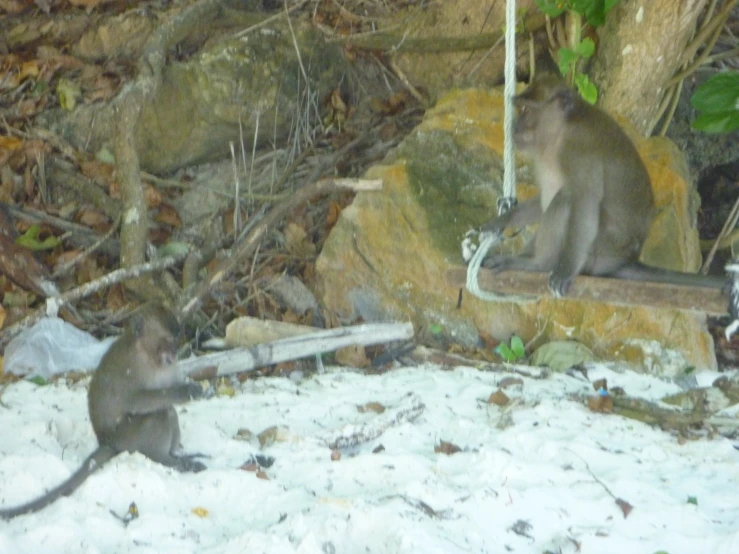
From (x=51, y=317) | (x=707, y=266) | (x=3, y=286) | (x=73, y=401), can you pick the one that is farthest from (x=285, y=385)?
(x=707, y=266)

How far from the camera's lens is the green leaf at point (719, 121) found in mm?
5055

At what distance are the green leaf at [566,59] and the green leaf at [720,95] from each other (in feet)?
3.14

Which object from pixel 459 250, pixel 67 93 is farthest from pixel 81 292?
pixel 459 250

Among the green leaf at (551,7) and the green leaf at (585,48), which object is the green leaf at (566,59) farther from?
the green leaf at (551,7)

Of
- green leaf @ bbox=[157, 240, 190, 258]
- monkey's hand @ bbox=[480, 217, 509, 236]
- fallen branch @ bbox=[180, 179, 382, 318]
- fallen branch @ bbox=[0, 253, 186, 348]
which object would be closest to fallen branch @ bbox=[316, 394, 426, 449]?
monkey's hand @ bbox=[480, 217, 509, 236]

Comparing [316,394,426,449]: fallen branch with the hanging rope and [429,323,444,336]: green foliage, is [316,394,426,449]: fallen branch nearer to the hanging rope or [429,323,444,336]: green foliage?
the hanging rope

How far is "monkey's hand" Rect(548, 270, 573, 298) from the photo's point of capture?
3.71m

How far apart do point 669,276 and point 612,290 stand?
0.36 m

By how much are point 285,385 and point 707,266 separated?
381 cm

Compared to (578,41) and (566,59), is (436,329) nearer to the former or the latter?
(566,59)

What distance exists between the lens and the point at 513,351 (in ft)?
18.8

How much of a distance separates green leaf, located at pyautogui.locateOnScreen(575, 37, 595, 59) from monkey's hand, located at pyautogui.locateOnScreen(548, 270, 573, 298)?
2.52 metres

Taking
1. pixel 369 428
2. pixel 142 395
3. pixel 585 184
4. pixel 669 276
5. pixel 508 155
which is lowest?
pixel 369 428

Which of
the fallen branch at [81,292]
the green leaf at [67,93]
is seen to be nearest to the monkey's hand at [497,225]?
the fallen branch at [81,292]
